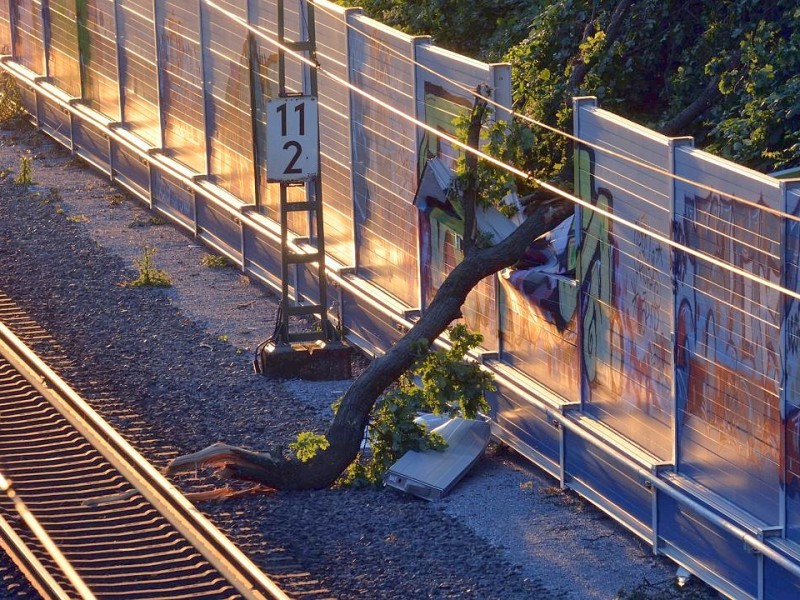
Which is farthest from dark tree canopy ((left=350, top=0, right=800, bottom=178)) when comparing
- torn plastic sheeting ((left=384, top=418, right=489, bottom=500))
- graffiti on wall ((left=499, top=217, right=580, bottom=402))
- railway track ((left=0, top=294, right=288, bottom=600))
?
railway track ((left=0, top=294, right=288, bottom=600))

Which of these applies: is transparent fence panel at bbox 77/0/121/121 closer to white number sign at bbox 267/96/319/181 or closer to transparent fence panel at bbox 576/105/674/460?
white number sign at bbox 267/96/319/181

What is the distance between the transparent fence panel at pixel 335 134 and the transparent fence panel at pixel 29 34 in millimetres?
9286

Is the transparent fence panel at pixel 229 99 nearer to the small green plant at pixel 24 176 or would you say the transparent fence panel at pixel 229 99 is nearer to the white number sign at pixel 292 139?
the white number sign at pixel 292 139

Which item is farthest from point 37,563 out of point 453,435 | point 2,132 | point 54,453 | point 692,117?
point 2,132

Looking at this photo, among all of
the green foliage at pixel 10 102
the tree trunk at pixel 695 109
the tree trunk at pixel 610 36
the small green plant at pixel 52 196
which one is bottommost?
the small green plant at pixel 52 196

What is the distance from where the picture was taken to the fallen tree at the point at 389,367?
1112 cm

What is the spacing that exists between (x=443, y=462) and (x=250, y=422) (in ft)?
6.42

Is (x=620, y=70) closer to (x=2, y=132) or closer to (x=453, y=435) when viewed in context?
(x=453, y=435)

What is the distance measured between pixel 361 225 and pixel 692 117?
3.72 meters

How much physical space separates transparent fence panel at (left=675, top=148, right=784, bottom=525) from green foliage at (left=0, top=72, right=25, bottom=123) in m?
16.4

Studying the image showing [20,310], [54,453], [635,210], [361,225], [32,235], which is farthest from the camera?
[32,235]

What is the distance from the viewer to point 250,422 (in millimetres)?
12586

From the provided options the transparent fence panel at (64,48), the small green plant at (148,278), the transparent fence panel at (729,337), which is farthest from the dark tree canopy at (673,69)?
the transparent fence panel at (64,48)

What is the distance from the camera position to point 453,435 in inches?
461
